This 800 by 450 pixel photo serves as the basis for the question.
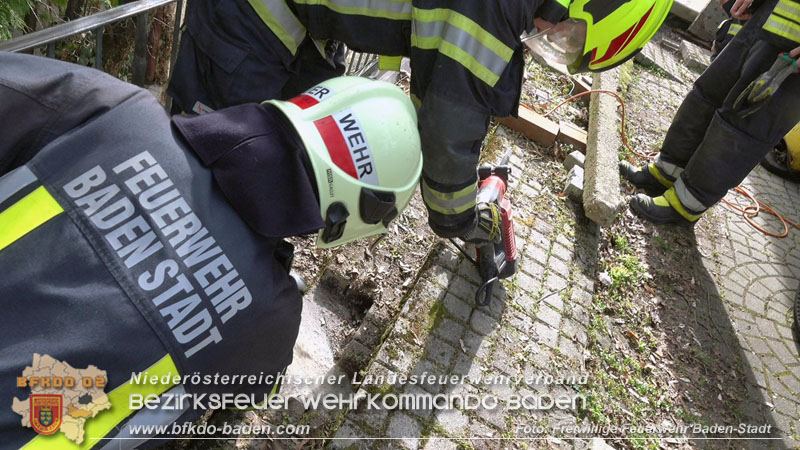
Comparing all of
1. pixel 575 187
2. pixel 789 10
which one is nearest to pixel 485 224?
pixel 575 187

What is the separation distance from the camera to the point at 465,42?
224 centimetres

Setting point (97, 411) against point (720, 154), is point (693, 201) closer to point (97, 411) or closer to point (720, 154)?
point (720, 154)

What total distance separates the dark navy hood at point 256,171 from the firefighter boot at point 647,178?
4639 millimetres

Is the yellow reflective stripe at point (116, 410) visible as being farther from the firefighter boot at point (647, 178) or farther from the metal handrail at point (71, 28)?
the firefighter boot at point (647, 178)

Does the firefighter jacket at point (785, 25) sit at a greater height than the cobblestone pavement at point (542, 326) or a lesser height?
greater

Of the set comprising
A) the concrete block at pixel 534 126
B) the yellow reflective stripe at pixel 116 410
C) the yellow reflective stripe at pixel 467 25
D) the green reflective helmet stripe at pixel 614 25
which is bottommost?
the concrete block at pixel 534 126

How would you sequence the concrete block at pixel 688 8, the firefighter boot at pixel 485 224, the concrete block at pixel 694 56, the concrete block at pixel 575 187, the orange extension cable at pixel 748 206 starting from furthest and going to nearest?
the concrete block at pixel 688 8, the concrete block at pixel 694 56, the orange extension cable at pixel 748 206, the concrete block at pixel 575 187, the firefighter boot at pixel 485 224

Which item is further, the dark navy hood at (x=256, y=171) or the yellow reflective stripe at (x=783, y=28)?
the yellow reflective stripe at (x=783, y=28)

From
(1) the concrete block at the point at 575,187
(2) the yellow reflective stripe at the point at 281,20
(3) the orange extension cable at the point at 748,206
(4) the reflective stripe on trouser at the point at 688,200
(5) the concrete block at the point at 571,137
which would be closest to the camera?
(2) the yellow reflective stripe at the point at 281,20

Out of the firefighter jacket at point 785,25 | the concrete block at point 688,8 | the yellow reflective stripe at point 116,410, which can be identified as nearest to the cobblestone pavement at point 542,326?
the yellow reflective stripe at point 116,410

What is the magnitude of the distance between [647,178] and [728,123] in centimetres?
104

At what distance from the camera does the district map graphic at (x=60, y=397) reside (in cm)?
136

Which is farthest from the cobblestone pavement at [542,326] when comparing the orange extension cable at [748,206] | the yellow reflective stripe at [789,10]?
the yellow reflective stripe at [789,10]

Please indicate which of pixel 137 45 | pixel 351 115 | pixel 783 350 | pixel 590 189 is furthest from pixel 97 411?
pixel 783 350
